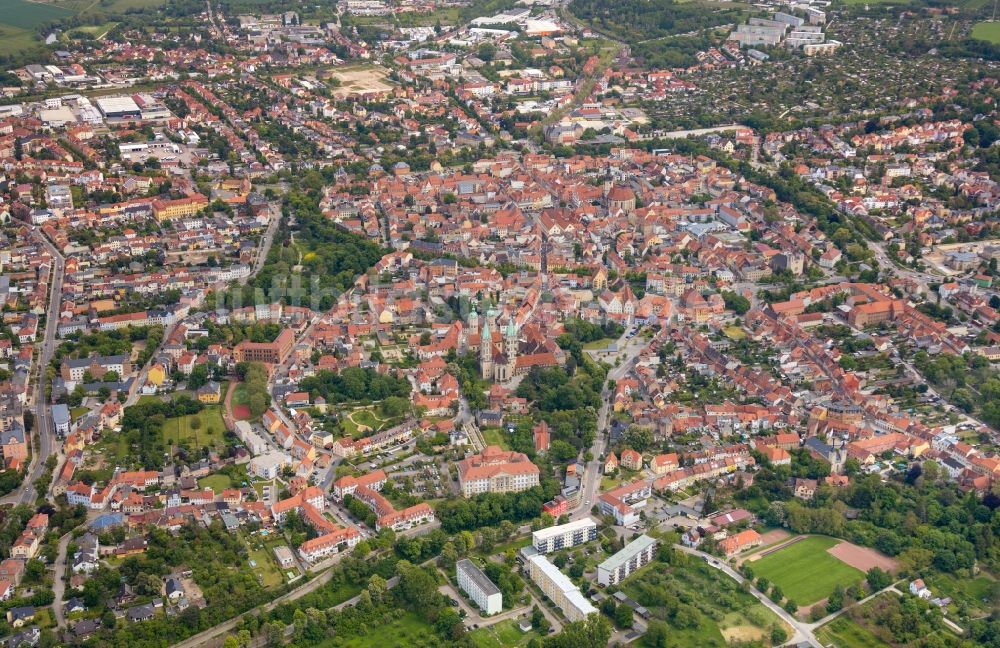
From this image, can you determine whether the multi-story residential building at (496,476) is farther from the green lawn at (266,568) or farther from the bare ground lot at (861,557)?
the bare ground lot at (861,557)

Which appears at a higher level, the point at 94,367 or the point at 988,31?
the point at 988,31

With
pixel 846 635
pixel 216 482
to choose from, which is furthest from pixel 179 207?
pixel 846 635

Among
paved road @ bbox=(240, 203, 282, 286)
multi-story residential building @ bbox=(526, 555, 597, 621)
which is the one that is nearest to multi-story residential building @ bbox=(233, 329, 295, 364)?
paved road @ bbox=(240, 203, 282, 286)

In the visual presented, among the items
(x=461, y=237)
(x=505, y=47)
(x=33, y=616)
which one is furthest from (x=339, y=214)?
(x=505, y=47)

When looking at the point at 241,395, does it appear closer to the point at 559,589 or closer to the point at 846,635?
the point at 559,589

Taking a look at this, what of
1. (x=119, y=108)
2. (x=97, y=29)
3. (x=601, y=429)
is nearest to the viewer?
(x=601, y=429)

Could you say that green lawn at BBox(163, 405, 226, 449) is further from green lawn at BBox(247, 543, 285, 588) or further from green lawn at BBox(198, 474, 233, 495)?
green lawn at BBox(247, 543, 285, 588)
